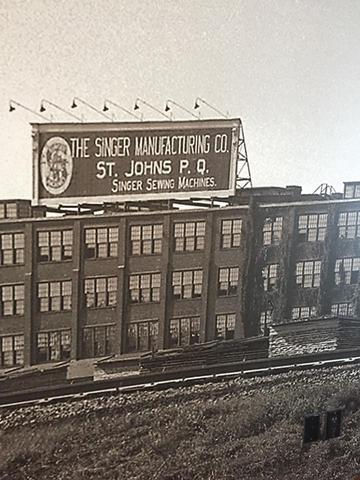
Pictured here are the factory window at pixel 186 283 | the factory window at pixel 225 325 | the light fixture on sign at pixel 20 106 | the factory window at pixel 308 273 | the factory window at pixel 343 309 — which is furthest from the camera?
the factory window at pixel 343 309

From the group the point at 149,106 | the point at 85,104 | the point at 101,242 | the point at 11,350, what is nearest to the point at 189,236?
the point at 101,242

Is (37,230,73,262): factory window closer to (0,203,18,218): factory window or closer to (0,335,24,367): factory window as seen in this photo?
(0,203,18,218): factory window

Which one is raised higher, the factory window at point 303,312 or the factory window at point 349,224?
the factory window at point 349,224

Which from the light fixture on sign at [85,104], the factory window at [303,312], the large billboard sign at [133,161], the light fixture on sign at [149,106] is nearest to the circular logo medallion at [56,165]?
the large billboard sign at [133,161]

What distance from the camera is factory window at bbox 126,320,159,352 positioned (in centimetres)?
251

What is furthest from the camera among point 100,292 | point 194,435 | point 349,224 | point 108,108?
point 349,224

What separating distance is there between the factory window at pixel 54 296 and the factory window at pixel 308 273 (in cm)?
84

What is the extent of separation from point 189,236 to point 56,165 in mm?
494

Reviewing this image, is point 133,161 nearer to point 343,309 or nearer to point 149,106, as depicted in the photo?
point 149,106

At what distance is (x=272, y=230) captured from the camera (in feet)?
8.69

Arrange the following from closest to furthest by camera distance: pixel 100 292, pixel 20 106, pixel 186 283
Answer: pixel 20 106 < pixel 100 292 < pixel 186 283

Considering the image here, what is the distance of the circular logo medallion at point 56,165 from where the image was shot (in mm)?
2262

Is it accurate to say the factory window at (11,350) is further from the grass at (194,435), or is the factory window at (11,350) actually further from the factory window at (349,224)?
the factory window at (349,224)

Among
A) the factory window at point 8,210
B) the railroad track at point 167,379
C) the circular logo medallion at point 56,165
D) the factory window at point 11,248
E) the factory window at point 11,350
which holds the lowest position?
the railroad track at point 167,379
